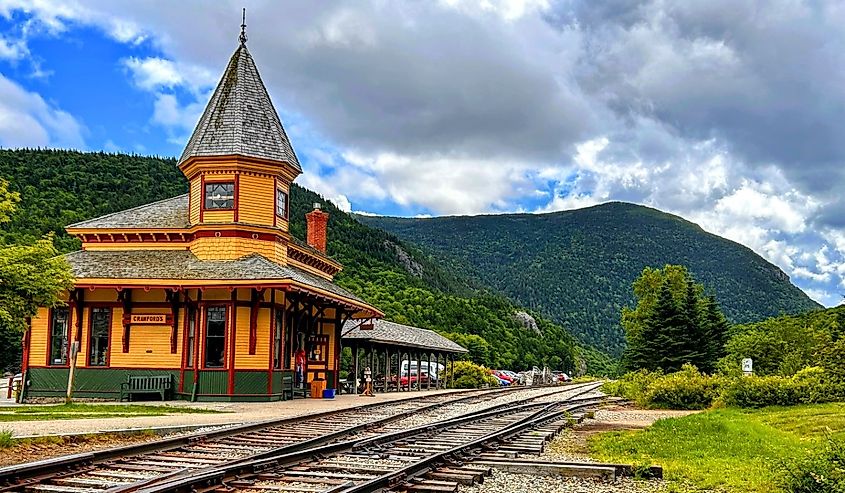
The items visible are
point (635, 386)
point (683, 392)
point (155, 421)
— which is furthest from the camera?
point (635, 386)

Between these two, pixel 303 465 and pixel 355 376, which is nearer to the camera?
pixel 303 465

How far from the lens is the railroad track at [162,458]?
9.19 meters

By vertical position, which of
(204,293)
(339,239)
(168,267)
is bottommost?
(204,293)

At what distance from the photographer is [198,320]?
27.4 metres

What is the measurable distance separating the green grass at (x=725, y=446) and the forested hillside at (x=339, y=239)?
4656 centimetres

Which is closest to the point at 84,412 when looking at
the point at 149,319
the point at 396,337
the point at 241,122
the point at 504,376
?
the point at 149,319

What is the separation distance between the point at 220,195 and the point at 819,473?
77.9ft

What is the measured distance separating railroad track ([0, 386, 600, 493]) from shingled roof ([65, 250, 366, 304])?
29.8 ft

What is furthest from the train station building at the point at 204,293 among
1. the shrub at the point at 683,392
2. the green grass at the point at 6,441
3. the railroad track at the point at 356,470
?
the green grass at the point at 6,441

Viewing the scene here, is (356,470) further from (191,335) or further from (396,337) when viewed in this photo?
(396,337)

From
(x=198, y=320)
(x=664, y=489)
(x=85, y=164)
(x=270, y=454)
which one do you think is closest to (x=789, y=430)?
(x=664, y=489)

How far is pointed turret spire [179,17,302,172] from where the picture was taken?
2906 centimetres

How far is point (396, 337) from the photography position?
4000cm

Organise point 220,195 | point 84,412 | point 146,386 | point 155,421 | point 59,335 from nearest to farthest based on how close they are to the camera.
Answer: point 155,421 → point 84,412 → point 146,386 → point 59,335 → point 220,195
